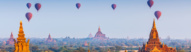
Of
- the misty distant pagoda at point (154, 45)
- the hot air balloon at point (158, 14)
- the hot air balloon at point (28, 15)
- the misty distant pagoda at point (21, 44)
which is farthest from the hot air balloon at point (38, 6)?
the misty distant pagoda at point (21, 44)

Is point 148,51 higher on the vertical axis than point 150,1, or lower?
lower

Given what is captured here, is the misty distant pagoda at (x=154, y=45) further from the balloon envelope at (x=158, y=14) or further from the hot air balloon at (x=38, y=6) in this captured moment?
the hot air balloon at (x=38, y=6)

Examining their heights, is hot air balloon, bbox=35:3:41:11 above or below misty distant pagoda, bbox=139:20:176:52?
above

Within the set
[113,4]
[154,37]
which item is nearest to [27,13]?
[113,4]

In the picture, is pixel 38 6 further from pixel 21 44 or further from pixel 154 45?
pixel 21 44

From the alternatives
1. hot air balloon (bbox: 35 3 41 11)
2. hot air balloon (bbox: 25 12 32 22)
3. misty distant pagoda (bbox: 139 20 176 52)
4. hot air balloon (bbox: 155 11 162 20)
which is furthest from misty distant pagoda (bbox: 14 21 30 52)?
hot air balloon (bbox: 35 3 41 11)

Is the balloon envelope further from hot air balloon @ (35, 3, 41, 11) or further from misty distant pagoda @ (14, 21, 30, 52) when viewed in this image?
misty distant pagoda @ (14, 21, 30, 52)

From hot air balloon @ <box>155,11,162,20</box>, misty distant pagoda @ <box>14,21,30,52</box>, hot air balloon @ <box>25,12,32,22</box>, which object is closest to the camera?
misty distant pagoda @ <box>14,21,30,52</box>

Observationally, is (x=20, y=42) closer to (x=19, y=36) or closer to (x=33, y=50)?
(x=19, y=36)
